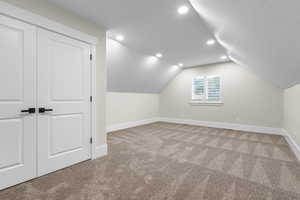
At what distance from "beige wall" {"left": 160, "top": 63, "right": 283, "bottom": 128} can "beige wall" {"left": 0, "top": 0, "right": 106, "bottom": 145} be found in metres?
4.06

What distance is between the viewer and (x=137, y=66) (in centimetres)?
430

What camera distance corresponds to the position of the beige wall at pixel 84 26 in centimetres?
177

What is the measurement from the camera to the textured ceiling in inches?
79.2

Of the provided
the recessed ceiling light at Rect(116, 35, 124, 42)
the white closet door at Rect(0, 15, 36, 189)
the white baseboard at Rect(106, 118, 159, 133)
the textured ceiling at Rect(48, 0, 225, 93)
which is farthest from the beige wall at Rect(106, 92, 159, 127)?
the white closet door at Rect(0, 15, 36, 189)

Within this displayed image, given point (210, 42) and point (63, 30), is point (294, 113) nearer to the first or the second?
point (210, 42)

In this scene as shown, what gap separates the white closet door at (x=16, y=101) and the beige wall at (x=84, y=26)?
278 mm

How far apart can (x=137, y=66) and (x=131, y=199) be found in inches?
142

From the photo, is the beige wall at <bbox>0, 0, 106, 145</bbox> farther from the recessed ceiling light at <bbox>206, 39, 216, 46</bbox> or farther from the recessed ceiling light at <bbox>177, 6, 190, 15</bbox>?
the recessed ceiling light at <bbox>206, 39, 216, 46</bbox>

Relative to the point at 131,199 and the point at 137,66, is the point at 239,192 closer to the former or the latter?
the point at 131,199

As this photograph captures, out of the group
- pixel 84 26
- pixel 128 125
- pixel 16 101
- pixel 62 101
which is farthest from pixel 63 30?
pixel 128 125

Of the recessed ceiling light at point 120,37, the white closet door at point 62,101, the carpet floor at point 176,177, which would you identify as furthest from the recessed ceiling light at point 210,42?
the white closet door at point 62,101

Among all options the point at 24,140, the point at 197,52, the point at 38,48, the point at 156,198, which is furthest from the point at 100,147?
the point at 197,52

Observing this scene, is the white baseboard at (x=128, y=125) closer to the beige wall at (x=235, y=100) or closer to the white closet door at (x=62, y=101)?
the beige wall at (x=235, y=100)

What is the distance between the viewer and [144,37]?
303 cm
